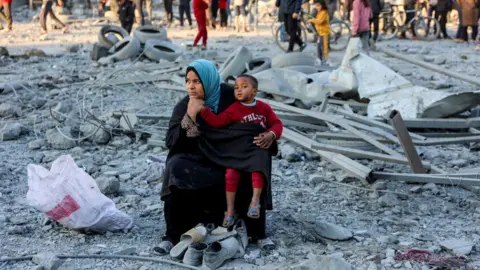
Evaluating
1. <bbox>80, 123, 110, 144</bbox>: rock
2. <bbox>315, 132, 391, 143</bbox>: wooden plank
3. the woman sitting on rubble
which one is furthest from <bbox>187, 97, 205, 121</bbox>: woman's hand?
<bbox>80, 123, 110, 144</bbox>: rock

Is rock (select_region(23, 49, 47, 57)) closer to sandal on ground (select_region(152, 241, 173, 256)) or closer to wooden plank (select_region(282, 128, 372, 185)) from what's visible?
wooden plank (select_region(282, 128, 372, 185))

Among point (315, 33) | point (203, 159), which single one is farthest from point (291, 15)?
point (203, 159)

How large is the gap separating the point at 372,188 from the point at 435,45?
40.4ft

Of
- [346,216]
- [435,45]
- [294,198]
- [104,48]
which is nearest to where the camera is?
[346,216]

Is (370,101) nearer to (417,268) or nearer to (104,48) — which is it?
(417,268)

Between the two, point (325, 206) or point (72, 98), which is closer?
point (325, 206)

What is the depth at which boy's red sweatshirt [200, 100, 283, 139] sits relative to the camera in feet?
14.5

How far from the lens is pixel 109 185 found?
5777mm

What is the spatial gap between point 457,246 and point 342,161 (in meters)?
1.75

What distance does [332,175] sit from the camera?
6.28 m

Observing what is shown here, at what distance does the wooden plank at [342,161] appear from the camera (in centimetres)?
577

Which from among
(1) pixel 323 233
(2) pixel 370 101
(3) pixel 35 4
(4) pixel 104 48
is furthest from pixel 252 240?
(3) pixel 35 4

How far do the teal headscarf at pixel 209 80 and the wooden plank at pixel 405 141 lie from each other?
1.44m

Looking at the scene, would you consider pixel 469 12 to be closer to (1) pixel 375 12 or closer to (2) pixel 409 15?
(2) pixel 409 15
